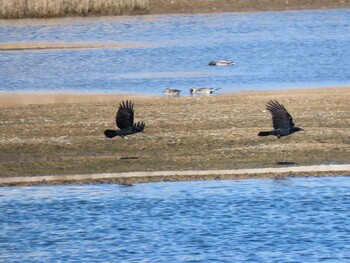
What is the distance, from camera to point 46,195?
576 inches

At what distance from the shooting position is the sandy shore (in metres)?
15.8

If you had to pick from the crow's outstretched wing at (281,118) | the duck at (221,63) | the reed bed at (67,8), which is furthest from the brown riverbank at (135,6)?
the crow's outstretched wing at (281,118)

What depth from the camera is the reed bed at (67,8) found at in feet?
124

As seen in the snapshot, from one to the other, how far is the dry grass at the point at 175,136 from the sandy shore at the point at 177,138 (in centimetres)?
1

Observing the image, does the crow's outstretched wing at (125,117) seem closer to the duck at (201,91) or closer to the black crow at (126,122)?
the black crow at (126,122)

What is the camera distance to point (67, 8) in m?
38.5

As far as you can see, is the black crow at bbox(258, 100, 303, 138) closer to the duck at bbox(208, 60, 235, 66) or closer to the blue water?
the blue water

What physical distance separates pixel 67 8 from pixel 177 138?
867 inches

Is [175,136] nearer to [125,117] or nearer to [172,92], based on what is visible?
[125,117]

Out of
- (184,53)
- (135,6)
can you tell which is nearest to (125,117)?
(184,53)

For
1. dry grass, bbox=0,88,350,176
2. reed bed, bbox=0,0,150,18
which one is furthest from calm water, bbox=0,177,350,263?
reed bed, bbox=0,0,150,18

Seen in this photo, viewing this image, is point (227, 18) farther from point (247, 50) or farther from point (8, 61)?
point (8, 61)

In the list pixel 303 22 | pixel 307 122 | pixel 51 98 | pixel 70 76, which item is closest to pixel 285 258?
pixel 307 122

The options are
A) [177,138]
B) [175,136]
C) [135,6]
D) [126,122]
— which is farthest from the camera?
[135,6]
